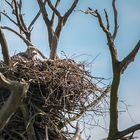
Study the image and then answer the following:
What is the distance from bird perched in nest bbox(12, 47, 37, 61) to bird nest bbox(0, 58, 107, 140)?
172 mm

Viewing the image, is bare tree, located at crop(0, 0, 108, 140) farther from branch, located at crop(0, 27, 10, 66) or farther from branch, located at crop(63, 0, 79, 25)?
branch, located at crop(63, 0, 79, 25)

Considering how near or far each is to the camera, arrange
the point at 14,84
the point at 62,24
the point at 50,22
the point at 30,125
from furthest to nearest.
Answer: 1. the point at 50,22
2. the point at 62,24
3. the point at 30,125
4. the point at 14,84

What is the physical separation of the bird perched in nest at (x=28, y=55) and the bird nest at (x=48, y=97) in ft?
0.56

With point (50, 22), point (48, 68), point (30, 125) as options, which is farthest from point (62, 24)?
point (30, 125)

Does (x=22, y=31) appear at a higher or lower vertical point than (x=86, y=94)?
higher

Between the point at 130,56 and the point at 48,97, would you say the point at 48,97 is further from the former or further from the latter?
the point at 130,56

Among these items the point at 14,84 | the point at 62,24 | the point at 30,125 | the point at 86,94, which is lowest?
the point at 14,84

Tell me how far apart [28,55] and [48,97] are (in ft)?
2.48

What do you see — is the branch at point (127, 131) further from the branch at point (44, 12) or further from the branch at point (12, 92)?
the branch at point (44, 12)

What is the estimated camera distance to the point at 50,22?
24.4ft

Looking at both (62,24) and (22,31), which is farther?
(22,31)

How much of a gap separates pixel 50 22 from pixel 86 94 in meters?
2.09

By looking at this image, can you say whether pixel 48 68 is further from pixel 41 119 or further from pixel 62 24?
pixel 62 24

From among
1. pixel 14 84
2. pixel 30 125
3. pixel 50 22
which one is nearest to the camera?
pixel 14 84
